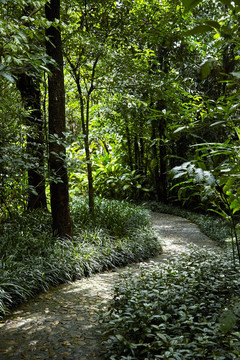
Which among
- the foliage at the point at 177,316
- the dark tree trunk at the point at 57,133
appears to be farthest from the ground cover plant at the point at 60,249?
the foliage at the point at 177,316

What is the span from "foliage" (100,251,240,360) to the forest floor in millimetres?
212

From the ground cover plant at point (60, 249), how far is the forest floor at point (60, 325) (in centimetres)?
16

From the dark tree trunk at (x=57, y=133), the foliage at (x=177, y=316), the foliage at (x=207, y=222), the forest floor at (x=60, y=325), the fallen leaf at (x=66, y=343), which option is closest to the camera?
the foliage at (x=177, y=316)

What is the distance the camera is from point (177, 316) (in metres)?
2.62

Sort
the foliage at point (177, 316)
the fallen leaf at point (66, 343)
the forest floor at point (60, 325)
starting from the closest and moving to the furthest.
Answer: the foliage at point (177, 316), the forest floor at point (60, 325), the fallen leaf at point (66, 343)

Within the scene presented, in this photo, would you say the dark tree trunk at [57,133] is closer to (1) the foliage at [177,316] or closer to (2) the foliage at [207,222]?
(1) the foliage at [177,316]

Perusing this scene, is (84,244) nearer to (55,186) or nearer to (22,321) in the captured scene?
(55,186)

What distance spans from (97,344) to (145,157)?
10.2m

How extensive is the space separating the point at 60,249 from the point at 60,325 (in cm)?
144

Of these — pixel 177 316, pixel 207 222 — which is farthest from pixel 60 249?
pixel 207 222

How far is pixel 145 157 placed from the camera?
12.4 m

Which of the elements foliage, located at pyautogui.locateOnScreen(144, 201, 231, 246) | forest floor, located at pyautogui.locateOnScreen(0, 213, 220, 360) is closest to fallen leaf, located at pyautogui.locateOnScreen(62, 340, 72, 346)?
forest floor, located at pyautogui.locateOnScreen(0, 213, 220, 360)

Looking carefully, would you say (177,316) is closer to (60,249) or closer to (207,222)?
(60,249)

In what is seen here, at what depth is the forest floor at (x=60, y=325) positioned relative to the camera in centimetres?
246
